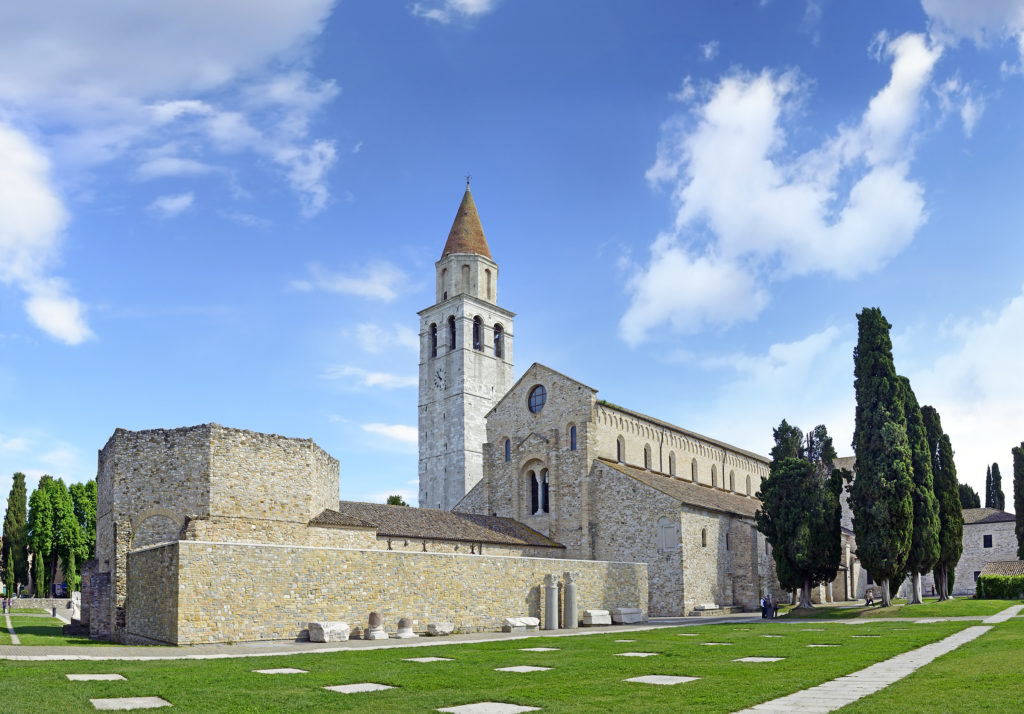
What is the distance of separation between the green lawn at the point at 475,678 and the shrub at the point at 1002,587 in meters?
33.2

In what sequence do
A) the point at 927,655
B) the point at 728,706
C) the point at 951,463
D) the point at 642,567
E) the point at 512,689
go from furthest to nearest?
the point at 951,463 → the point at 642,567 → the point at 927,655 → the point at 512,689 → the point at 728,706

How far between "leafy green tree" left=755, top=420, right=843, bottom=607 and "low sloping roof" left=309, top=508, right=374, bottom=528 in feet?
62.1

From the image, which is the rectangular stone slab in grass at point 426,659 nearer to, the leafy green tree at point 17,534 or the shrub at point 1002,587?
the shrub at point 1002,587

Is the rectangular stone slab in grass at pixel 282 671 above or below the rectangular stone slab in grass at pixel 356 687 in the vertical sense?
below

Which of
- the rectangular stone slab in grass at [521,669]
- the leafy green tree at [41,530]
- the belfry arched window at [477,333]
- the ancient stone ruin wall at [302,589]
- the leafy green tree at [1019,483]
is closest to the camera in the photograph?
the rectangular stone slab in grass at [521,669]

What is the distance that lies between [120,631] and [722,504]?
3328 centimetres

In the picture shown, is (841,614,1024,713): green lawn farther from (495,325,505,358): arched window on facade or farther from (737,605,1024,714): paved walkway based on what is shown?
(495,325,505,358): arched window on facade

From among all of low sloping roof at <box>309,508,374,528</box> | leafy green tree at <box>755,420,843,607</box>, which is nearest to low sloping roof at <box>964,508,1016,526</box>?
leafy green tree at <box>755,420,843,607</box>

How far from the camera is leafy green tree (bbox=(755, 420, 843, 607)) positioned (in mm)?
38969

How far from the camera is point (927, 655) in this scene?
1803cm

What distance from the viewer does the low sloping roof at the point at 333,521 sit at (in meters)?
31.1

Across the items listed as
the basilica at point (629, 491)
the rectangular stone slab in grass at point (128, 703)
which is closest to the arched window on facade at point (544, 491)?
the basilica at point (629, 491)

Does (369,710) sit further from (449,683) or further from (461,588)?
(461,588)

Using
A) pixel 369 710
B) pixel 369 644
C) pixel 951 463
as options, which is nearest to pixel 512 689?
pixel 369 710
